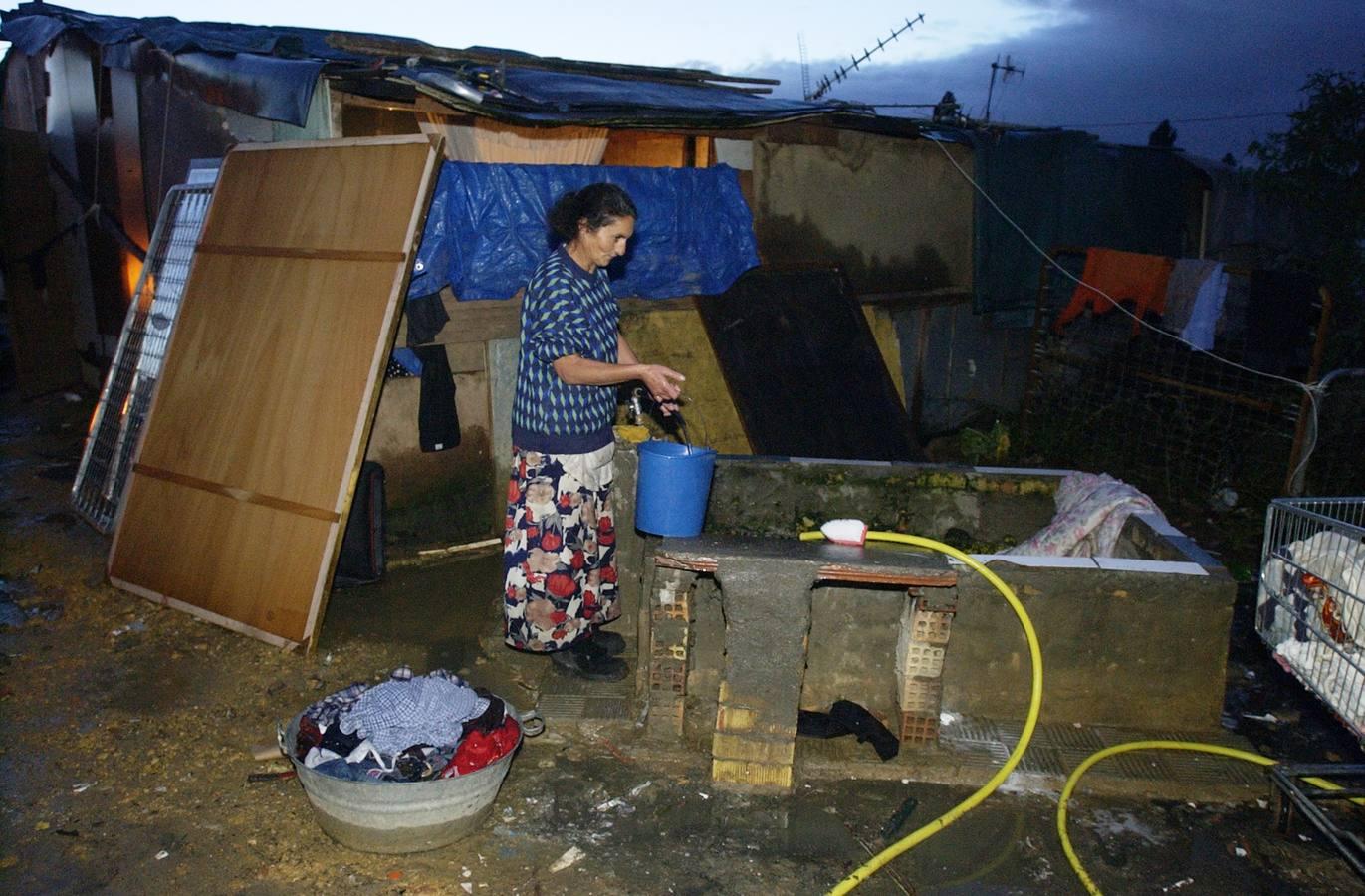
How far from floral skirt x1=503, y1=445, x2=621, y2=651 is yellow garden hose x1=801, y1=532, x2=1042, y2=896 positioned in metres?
0.97

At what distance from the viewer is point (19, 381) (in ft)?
32.0

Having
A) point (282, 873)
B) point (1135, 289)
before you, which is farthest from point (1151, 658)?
point (1135, 289)

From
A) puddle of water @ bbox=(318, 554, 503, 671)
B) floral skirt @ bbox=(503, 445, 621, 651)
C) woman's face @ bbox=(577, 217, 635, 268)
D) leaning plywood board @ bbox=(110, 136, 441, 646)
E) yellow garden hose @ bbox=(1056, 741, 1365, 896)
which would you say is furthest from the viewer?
puddle of water @ bbox=(318, 554, 503, 671)

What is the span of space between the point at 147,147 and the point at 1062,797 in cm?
837

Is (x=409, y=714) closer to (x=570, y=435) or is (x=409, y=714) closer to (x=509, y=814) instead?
(x=509, y=814)

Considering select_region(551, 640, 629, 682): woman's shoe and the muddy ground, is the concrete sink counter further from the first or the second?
the muddy ground

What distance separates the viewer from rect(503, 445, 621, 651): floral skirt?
4.22 meters

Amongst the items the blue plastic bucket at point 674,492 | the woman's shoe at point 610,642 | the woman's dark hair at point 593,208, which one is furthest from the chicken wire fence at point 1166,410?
the woman's dark hair at point 593,208

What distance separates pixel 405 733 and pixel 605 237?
2077 mm

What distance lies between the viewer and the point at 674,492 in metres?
4.01

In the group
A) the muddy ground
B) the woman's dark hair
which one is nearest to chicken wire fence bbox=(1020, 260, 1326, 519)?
the muddy ground

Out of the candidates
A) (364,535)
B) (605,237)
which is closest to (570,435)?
(605,237)

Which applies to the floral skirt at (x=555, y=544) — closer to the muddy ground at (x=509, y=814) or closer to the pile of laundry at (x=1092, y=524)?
the muddy ground at (x=509, y=814)

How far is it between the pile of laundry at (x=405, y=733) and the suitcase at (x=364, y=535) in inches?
76.6
